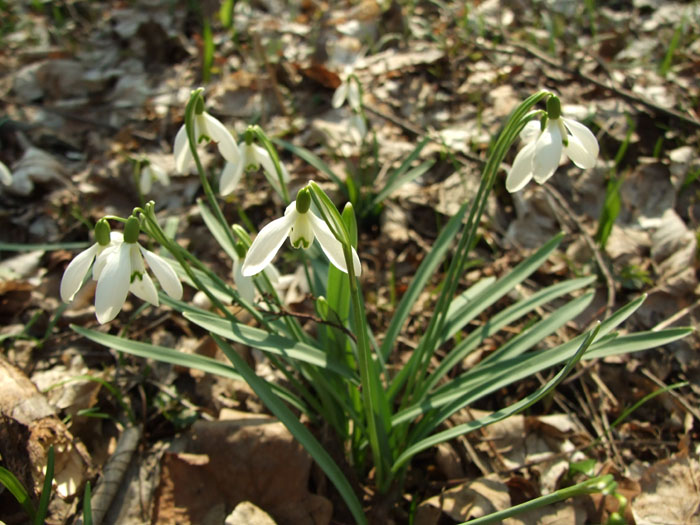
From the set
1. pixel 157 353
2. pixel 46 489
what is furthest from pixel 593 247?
pixel 46 489

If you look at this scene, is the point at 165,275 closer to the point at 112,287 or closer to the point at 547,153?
the point at 112,287

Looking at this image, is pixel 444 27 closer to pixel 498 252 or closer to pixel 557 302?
pixel 498 252

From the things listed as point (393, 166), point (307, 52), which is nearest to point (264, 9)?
point (307, 52)

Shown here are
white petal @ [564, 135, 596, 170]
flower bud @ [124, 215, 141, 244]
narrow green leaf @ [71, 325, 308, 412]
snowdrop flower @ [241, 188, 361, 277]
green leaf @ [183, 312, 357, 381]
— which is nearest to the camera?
snowdrop flower @ [241, 188, 361, 277]

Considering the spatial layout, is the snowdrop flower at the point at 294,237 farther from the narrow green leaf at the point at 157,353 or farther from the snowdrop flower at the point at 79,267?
the narrow green leaf at the point at 157,353

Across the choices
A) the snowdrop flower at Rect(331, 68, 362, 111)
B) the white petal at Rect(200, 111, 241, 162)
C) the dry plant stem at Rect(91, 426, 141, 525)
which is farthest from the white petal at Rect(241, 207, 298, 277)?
the snowdrop flower at Rect(331, 68, 362, 111)

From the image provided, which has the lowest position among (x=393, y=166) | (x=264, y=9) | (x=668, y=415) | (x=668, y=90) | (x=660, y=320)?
(x=668, y=415)

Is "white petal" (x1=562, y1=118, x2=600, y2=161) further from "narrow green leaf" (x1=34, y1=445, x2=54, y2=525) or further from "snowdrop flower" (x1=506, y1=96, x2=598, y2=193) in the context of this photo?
"narrow green leaf" (x1=34, y1=445, x2=54, y2=525)

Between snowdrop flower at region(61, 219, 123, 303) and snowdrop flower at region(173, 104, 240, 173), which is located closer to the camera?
snowdrop flower at region(61, 219, 123, 303)
